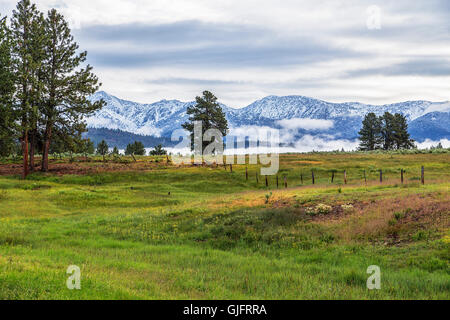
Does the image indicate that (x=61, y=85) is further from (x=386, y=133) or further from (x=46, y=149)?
(x=386, y=133)

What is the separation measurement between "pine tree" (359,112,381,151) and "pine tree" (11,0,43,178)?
94140 mm

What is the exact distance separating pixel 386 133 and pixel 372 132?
415cm

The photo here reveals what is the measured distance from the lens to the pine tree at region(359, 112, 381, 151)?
373ft

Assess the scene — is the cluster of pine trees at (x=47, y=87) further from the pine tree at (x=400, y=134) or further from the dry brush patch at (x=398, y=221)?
the pine tree at (x=400, y=134)

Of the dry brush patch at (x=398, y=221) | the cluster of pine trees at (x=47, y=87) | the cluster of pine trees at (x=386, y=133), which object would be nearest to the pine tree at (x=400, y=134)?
the cluster of pine trees at (x=386, y=133)

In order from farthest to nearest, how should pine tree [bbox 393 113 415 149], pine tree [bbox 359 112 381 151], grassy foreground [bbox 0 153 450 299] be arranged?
pine tree [bbox 359 112 381 151] < pine tree [bbox 393 113 415 149] < grassy foreground [bbox 0 153 450 299]

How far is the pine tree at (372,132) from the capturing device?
114 m

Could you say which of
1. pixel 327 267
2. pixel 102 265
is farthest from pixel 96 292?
pixel 327 267

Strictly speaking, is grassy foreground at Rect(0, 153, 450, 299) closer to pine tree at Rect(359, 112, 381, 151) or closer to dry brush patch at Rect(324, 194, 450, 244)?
dry brush patch at Rect(324, 194, 450, 244)

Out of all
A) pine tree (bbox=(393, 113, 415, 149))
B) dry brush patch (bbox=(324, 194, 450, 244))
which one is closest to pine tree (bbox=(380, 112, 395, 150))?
pine tree (bbox=(393, 113, 415, 149))

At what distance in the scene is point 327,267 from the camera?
12445mm

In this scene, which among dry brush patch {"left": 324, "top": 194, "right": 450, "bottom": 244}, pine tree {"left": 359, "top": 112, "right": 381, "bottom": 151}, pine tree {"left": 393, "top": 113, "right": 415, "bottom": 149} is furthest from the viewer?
pine tree {"left": 359, "top": 112, "right": 381, "bottom": 151}
